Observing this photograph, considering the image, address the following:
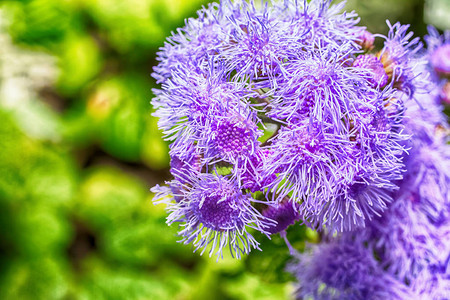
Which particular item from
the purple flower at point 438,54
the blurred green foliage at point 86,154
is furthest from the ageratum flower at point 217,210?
the blurred green foliage at point 86,154

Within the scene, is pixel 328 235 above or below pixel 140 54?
below

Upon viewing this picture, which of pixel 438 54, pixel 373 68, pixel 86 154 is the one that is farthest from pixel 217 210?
pixel 86 154

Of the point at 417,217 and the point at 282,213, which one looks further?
the point at 417,217

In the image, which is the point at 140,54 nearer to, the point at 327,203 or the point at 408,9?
the point at 408,9

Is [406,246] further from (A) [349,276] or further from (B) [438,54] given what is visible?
(B) [438,54]

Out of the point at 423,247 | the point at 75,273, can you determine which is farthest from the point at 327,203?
the point at 75,273

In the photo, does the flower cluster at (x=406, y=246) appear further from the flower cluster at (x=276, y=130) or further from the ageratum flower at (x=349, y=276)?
the flower cluster at (x=276, y=130)
